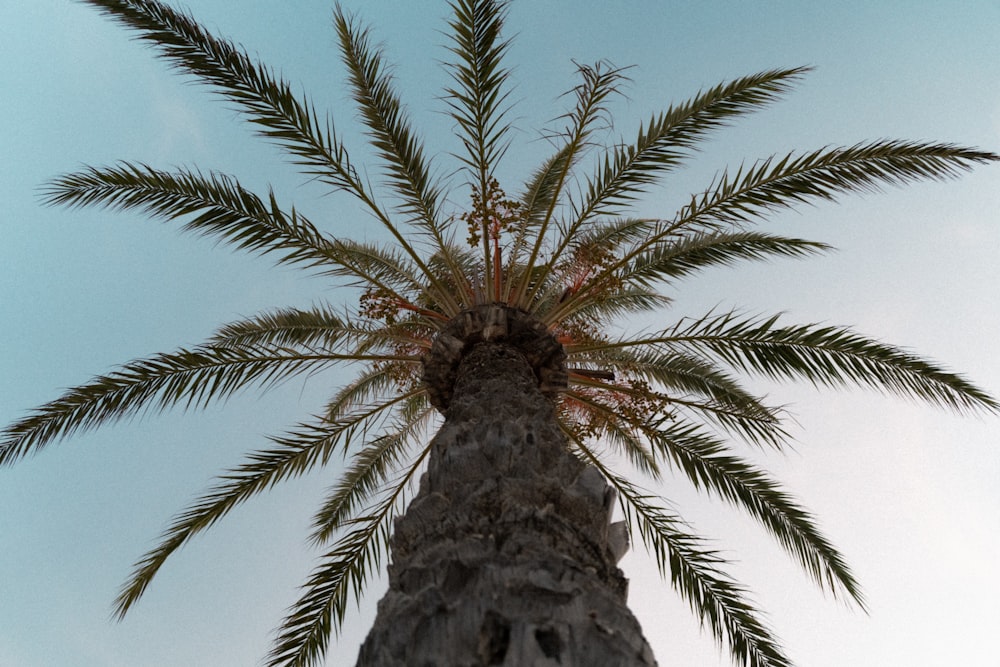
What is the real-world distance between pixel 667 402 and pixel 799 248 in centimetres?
222

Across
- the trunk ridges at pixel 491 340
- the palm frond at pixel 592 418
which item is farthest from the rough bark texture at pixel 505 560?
the palm frond at pixel 592 418

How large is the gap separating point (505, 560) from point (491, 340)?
3.07 meters

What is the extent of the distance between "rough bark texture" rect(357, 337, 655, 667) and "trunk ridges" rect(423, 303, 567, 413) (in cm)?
123

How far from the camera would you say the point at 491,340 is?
5.84 metres

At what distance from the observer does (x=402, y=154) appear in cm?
711

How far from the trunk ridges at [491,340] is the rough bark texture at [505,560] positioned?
1.23m

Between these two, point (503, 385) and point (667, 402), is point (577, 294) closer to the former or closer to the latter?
point (667, 402)

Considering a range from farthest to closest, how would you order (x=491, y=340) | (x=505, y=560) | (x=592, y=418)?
1. (x=592, y=418)
2. (x=491, y=340)
3. (x=505, y=560)

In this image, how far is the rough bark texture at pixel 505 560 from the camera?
2467 millimetres

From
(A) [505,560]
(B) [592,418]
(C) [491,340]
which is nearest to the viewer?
(A) [505,560]

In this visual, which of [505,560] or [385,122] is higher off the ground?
[385,122]

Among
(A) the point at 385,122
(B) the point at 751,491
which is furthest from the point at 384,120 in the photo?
(B) the point at 751,491

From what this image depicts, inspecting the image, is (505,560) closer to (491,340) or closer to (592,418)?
(491,340)

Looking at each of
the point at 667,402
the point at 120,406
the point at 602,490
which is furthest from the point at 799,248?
the point at 120,406
